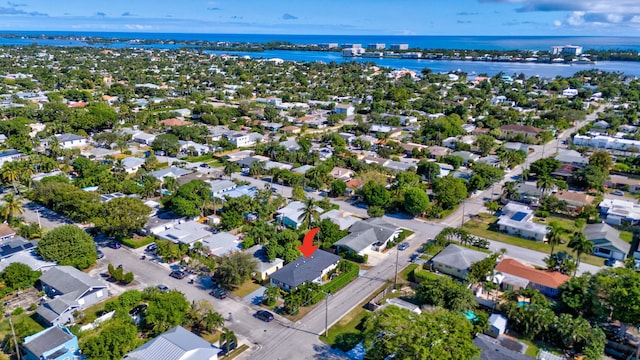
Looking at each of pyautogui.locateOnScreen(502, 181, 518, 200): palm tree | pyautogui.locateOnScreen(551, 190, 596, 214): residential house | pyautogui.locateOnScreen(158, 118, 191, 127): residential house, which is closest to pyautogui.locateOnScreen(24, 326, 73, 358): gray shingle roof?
pyautogui.locateOnScreen(502, 181, 518, 200): palm tree

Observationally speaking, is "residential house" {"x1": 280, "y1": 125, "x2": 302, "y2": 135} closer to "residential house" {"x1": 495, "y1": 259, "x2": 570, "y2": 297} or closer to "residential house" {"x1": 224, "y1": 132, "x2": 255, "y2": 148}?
"residential house" {"x1": 224, "y1": 132, "x2": 255, "y2": 148}

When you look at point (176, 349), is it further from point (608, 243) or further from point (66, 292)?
point (608, 243)

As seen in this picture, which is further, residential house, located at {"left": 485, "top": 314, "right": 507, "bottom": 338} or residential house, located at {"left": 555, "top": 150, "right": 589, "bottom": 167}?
residential house, located at {"left": 555, "top": 150, "right": 589, "bottom": 167}

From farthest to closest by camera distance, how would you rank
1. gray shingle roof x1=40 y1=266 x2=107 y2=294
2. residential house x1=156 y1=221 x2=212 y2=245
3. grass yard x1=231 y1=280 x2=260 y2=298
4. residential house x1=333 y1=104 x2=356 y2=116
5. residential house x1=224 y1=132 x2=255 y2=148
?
residential house x1=333 y1=104 x2=356 y2=116, residential house x1=224 y1=132 x2=255 y2=148, residential house x1=156 y1=221 x2=212 y2=245, grass yard x1=231 y1=280 x2=260 y2=298, gray shingle roof x1=40 y1=266 x2=107 y2=294

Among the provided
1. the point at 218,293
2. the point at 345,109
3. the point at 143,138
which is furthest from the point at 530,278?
the point at 345,109

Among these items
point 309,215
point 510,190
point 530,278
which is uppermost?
point 510,190

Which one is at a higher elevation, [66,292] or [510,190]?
[510,190]
